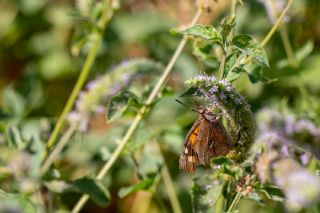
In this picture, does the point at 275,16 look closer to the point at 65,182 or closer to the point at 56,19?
the point at 65,182

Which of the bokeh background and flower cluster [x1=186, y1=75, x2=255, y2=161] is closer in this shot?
flower cluster [x1=186, y1=75, x2=255, y2=161]

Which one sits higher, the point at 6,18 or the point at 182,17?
the point at 6,18

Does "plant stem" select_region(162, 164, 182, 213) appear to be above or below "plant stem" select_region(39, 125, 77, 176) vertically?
below

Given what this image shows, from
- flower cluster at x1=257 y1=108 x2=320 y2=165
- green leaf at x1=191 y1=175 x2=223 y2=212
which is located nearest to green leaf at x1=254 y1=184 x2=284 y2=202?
green leaf at x1=191 y1=175 x2=223 y2=212

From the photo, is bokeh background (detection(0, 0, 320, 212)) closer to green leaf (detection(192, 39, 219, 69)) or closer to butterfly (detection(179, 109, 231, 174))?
green leaf (detection(192, 39, 219, 69))

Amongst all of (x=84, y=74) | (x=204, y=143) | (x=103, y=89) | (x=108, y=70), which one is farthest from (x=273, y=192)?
(x=108, y=70)

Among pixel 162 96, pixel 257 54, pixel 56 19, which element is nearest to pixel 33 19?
pixel 56 19

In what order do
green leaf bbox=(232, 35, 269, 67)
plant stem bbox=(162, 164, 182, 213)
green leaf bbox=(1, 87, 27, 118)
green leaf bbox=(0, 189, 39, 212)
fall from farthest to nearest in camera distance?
green leaf bbox=(1, 87, 27, 118) < plant stem bbox=(162, 164, 182, 213) < green leaf bbox=(0, 189, 39, 212) < green leaf bbox=(232, 35, 269, 67)
